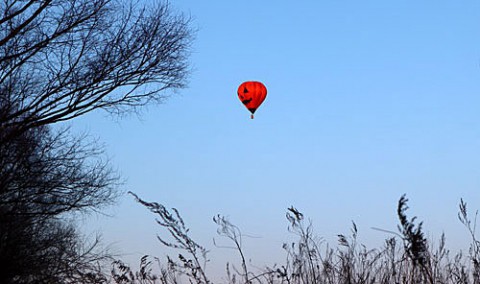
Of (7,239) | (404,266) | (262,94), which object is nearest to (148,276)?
(404,266)

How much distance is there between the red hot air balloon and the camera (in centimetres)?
2728

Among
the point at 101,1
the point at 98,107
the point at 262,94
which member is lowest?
the point at 98,107

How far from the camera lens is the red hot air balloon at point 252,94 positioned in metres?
27.3

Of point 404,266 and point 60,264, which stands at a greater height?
point 60,264

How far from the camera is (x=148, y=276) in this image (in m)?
4.76

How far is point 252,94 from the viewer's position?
2738cm

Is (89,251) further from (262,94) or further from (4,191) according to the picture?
(262,94)

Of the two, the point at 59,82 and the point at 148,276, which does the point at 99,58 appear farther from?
the point at 148,276

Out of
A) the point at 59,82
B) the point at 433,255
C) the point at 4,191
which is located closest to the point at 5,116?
the point at 59,82

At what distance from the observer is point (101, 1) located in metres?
14.7

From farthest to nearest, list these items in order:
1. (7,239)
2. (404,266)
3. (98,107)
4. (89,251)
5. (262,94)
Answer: (262,94), (89,251), (7,239), (98,107), (404,266)

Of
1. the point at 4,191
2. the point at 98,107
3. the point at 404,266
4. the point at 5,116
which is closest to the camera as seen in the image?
the point at 404,266

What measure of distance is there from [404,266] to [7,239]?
15.2 meters

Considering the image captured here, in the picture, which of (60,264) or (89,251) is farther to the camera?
(89,251)
